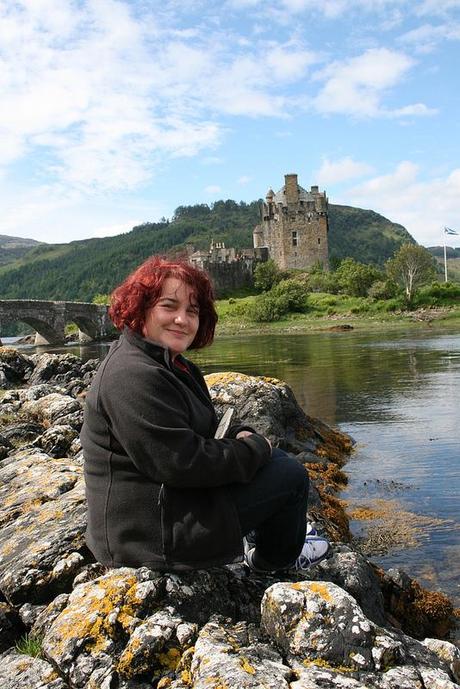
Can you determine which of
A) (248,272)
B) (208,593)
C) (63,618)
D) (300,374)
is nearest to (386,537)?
(208,593)

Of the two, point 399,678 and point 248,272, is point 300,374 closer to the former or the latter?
point 399,678

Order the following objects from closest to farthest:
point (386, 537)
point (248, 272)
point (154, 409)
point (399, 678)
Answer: point (399, 678), point (154, 409), point (386, 537), point (248, 272)

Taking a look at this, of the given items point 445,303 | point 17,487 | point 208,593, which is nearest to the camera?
point 208,593

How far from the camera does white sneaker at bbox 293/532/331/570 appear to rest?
4.15m

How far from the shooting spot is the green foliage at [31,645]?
3623 millimetres

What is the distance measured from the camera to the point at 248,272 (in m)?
86.7

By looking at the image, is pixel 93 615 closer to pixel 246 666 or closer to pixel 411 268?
pixel 246 666

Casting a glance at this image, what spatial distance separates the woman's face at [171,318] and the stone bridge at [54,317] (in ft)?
149

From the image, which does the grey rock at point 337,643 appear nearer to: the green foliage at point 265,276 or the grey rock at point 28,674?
the grey rock at point 28,674

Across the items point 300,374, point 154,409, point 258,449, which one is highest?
point 154,409

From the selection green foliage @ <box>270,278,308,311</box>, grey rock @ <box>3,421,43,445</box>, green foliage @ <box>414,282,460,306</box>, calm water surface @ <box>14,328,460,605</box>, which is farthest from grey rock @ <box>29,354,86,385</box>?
green foliage @ <box>414,282,460,306</box>

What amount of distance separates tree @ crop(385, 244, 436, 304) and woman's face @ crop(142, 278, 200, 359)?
6003cm

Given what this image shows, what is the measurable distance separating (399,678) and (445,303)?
6149 cm

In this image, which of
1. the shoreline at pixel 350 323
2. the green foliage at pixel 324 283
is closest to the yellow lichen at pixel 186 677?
the shoreline at pixel 350 323
